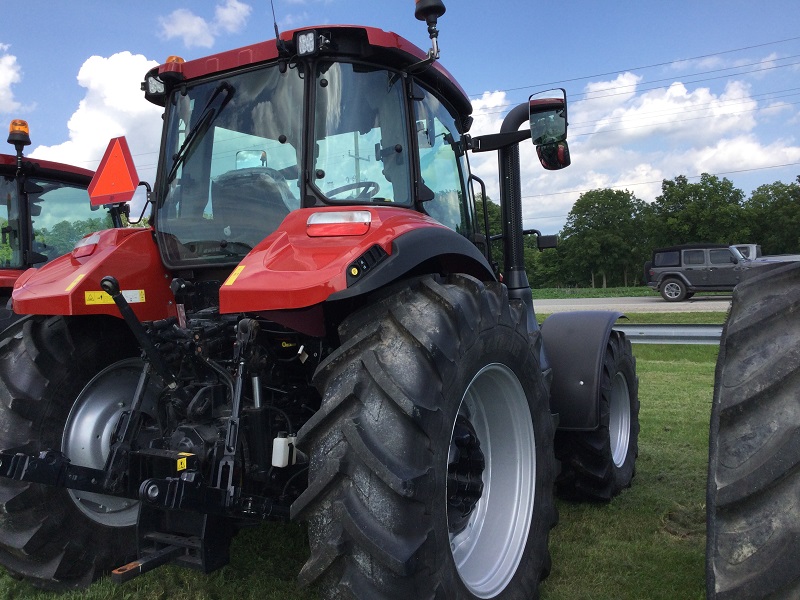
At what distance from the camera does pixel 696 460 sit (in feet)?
16.4

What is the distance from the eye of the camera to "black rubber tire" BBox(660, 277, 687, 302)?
2514cm

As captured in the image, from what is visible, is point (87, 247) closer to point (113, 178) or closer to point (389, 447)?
point (113, 178)

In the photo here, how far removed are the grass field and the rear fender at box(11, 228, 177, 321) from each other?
1.30 m

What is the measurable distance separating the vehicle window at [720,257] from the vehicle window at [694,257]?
28cm

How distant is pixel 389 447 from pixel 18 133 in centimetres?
594

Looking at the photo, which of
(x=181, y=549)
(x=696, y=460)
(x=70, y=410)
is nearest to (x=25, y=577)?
(x=70, y=410)

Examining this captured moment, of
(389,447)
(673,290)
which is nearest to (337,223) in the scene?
(389,447)

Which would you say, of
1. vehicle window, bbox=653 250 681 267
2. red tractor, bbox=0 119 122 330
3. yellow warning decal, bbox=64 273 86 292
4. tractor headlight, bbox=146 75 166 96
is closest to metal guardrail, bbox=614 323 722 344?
red tractor, bbox=0 119 122 330

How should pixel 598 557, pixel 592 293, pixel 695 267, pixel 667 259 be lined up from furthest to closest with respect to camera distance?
pixel 592 293
pixel 667 259
pixel 695 267
pixel 598 557

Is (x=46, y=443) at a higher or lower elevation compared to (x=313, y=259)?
lower

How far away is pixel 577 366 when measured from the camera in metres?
4.02

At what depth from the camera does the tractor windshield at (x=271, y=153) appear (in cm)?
284

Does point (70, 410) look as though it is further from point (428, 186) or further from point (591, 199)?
point (591, 199)

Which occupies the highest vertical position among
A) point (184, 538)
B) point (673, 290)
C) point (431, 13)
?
point (431, 13)
